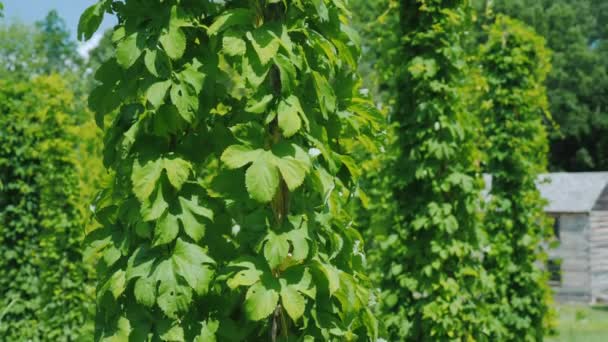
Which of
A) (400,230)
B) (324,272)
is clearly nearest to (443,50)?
(400,230)

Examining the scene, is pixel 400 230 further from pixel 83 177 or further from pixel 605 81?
pixel 605 81

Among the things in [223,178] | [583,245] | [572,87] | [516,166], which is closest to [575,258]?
[583,245]

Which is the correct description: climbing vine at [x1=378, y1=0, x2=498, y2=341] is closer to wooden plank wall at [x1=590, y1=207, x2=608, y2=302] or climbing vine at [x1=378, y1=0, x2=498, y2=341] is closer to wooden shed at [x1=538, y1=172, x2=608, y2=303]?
wooden shed at [x1=538, y1=172, x2=608, y2=303]

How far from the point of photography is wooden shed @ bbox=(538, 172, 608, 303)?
21.7 m

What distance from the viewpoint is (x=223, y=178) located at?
8.47ft

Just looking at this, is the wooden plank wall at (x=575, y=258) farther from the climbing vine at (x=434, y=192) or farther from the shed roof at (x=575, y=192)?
the climbing vine at (x=434, y=192)

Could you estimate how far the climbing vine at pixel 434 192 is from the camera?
656cm

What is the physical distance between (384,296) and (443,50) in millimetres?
2510

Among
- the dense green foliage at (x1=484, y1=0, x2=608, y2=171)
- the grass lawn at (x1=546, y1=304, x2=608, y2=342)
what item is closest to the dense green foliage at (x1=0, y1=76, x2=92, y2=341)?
the grass lawn at (x1=546, y1=304, x2=608, y2=342)

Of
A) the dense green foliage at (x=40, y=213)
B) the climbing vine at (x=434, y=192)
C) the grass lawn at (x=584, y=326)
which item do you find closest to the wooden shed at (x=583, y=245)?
the grass lawn at (x=584, y=326)

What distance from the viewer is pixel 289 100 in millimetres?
2568

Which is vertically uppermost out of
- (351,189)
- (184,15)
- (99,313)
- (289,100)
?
(184,15)

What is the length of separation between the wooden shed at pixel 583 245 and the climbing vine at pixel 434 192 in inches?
628

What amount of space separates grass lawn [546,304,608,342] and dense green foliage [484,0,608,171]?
16.0 m
